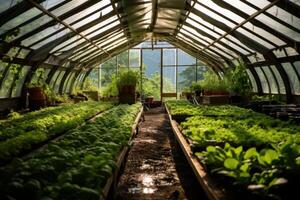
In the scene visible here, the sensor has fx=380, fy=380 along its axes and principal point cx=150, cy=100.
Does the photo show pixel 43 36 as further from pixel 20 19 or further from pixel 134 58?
pixel 134 58

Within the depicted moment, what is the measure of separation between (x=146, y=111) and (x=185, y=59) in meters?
4.74

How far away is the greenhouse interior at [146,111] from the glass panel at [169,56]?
3.38 m

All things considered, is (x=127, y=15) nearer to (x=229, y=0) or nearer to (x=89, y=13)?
(x=89, y=13)

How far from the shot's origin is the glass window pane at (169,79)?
21938 millimetres

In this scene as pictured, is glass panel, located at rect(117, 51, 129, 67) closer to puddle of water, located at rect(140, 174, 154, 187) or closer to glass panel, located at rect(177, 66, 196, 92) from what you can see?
glass panel, located at rect(177, 66, 196, 92)

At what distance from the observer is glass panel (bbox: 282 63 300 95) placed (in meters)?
10.9

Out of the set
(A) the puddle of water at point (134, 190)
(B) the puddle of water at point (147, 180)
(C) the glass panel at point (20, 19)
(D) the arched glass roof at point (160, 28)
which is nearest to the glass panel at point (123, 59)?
(D) the arched glass roof at point (160, 28)

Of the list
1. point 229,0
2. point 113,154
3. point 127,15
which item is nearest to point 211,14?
point 229,0

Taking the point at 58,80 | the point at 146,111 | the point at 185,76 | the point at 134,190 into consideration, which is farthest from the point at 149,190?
the point at 185,76

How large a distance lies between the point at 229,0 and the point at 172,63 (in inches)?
533

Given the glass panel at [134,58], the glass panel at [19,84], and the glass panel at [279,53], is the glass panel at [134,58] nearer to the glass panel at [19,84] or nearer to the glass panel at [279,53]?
the glass panel at [19,84]

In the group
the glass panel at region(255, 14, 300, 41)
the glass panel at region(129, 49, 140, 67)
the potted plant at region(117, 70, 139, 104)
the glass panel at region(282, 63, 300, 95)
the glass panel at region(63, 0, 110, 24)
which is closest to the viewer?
the glass panel at region(255, 14, 300, 41)

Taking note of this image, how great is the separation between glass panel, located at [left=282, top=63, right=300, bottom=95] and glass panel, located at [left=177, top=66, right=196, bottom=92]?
34.5ft

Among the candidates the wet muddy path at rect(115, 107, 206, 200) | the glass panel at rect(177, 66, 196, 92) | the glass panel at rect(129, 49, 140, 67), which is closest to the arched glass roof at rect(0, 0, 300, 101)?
the wet muddy path at rect(115, 107, 206, 200)
